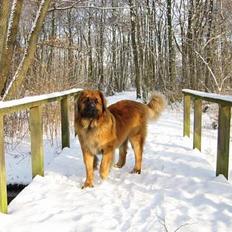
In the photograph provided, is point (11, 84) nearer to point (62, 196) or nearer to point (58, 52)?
point (58, 52)

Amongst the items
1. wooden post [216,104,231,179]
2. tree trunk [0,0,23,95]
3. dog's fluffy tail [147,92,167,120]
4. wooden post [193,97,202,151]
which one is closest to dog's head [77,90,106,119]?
wooden post [216,104,231,179]

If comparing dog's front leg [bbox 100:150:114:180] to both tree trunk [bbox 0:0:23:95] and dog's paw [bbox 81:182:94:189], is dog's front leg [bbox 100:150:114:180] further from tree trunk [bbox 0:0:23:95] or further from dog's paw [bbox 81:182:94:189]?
tree trunk [bbox 0:0:23:95]

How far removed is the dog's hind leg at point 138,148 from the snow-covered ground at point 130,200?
12 cm

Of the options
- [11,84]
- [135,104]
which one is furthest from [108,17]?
[135,104]

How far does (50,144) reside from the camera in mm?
8047

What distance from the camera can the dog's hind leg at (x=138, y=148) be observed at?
17.9 feet

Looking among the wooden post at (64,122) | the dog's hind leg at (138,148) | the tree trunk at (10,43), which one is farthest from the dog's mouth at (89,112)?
the tree trunk at (10,43)

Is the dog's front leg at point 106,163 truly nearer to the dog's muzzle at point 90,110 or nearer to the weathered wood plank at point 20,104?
the dog's muzzle at point 90,110

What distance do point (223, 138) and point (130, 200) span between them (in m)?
1.39

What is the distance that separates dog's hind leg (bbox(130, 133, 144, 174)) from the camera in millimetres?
5449

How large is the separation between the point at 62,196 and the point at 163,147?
3.11m

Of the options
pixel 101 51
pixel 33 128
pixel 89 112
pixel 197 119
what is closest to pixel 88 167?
pixel 89 112

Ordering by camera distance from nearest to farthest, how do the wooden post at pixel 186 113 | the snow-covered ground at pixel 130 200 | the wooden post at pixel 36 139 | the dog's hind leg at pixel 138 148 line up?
the snow-covered ground at pixel 130 200 < the wooden post at pixel 36 139 < the dog's hind leg at pixel 138 148 < the wooden post at pixel 186 113

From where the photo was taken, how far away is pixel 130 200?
13.7 feet
